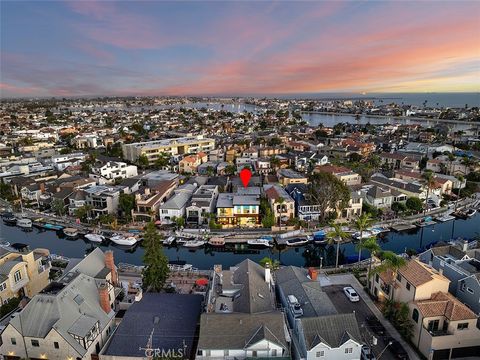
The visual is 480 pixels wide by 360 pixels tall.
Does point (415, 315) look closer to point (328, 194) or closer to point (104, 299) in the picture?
point (104, 299)

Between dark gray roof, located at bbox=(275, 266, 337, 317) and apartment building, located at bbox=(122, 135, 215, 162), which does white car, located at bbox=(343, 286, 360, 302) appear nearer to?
dark gray roof, located at bbox=(275, 266, 337, 317)

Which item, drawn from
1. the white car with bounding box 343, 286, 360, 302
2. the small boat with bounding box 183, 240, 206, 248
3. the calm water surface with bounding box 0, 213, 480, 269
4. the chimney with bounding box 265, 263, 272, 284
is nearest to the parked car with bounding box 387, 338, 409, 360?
the white car with bounding box 343, 286, 360, 302

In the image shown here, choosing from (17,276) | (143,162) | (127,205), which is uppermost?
(17,276)

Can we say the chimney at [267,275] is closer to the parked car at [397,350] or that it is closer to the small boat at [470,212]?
the parked car at [397,350]

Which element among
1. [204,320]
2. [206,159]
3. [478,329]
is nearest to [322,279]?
[478,329]

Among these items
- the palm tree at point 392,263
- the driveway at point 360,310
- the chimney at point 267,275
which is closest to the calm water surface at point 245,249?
the driveway at point 360,310

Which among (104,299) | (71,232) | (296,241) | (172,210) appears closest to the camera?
(104,299)

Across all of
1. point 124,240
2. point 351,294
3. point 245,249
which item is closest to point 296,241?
point 245,249
